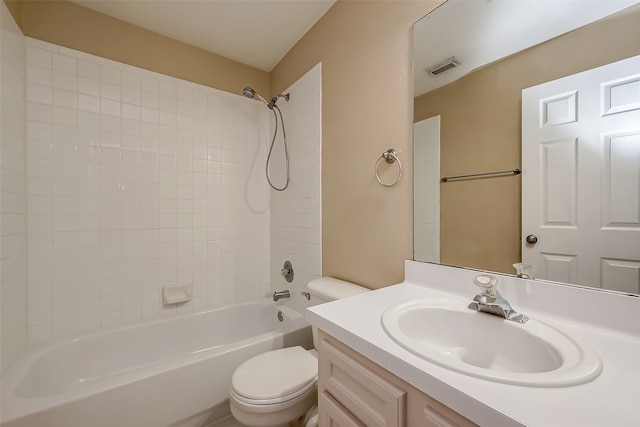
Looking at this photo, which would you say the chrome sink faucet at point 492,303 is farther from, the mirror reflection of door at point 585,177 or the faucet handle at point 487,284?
the mirror reflection of door at point 585,177

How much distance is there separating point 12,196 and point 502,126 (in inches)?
85.3

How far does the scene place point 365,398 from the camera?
623mm

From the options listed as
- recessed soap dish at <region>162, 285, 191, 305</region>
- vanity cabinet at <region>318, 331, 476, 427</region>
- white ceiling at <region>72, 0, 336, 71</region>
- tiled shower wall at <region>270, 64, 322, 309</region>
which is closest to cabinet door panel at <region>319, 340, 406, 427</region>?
vanity cabinet at <region>318, 331, 476, 427</region>

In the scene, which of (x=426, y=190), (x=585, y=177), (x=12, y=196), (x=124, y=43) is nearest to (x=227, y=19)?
(x=124, y=43)

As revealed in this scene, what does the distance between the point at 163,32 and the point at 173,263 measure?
1.65 metres

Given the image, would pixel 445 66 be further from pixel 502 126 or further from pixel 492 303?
pixel 492 303

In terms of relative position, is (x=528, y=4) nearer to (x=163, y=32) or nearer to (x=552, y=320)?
(x=552, y=320)

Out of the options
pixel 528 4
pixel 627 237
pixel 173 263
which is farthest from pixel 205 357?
pixel 528 4

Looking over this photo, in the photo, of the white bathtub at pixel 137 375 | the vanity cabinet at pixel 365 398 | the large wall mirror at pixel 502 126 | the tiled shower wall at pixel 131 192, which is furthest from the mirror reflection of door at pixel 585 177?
the tiled shower wall at pixel 131 192

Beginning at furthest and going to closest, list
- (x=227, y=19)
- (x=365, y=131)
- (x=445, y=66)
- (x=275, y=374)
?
(x=227, y=19)
(x=365, y=131)
(x=275, y=374)
(x=445, y=66)

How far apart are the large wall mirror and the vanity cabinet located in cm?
56

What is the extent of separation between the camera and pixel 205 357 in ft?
4.05

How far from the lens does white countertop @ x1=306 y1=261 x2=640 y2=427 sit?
1.25 feet

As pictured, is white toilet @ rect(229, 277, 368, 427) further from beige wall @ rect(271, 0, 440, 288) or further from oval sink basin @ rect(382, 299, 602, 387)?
oval sink basin @ rect(382, 299, 602, 387)
